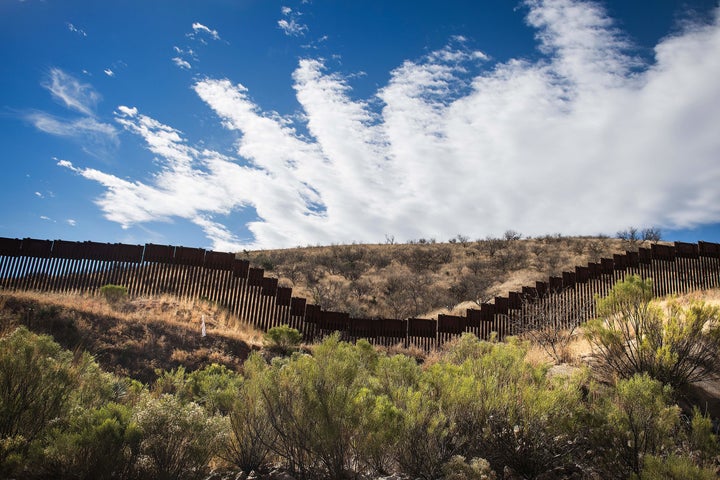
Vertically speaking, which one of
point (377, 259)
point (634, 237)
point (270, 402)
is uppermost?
point (634, 237)

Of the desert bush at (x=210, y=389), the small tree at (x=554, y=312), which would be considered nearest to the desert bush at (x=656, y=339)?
the small tree at (x=554, y=312)

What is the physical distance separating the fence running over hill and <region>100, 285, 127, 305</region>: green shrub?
0.48 m

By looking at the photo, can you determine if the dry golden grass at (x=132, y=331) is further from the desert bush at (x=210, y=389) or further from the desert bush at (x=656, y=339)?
the desert bush at (x=656, y=339)

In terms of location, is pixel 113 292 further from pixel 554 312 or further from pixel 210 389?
pixel 554 312

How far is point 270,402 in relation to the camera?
4.56 meters

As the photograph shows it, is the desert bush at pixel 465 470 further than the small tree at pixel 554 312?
No

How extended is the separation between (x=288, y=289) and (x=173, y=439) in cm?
928

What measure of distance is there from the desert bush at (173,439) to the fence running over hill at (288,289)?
8.96 m

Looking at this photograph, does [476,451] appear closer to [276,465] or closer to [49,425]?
[276,465]

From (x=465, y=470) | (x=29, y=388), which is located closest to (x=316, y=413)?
(x=465, y=470)

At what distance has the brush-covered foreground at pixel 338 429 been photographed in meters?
3.90

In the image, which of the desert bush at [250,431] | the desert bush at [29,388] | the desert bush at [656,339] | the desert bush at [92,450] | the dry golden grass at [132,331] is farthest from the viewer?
the dry golden grass at [132,331]

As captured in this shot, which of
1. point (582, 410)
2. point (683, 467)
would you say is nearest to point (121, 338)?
point (582, 410)

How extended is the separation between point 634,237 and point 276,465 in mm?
37430
